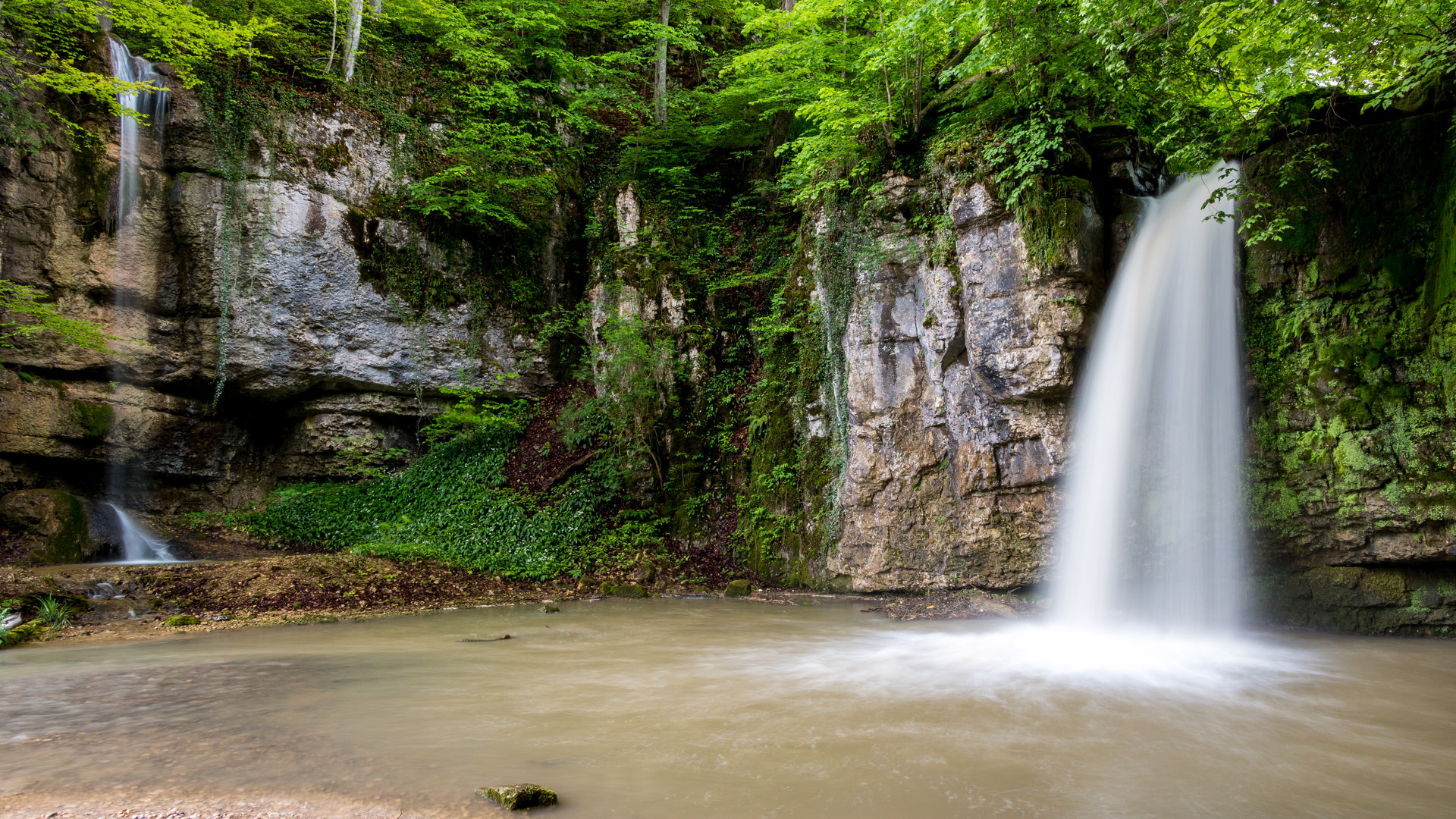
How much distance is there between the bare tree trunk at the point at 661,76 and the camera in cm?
1712

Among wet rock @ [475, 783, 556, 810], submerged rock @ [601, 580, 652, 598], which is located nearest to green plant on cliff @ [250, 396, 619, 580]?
submerged rock @ [601, 580, 652, 598]

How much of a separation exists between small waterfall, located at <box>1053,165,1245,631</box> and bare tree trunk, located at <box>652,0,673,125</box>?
1189 cm

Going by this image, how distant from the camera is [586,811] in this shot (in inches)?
122

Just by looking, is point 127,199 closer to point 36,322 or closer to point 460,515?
point 36,322

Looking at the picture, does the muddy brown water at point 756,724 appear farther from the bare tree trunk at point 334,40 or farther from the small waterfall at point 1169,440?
the bare tree trunk at point 334,40

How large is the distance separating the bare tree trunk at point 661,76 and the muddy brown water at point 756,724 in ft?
45.0

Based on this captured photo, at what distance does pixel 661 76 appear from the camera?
17406 millimetres

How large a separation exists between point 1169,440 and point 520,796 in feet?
29.2

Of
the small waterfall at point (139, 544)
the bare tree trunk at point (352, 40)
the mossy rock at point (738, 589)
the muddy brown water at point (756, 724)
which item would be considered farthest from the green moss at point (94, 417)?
the mossy rock at point (738, 589)

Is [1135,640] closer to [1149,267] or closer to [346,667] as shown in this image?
[1149,267]

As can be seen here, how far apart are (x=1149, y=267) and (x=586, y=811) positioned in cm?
936

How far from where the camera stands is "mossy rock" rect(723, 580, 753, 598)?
1170 centimetres

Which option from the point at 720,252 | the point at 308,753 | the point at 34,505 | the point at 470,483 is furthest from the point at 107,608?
the point at 720,252

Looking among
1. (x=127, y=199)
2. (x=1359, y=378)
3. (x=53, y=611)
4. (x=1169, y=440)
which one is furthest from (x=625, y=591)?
(x=127, y=199)
